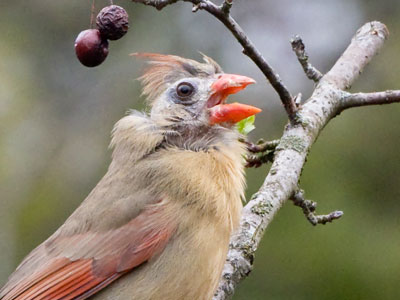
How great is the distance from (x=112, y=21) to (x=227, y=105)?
2.61ft

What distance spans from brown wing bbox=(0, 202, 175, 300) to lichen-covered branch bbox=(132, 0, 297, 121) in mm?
830

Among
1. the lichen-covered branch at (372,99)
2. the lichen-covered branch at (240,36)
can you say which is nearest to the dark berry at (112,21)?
the lichen-covered branch at (240,36)

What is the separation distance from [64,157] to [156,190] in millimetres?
3527

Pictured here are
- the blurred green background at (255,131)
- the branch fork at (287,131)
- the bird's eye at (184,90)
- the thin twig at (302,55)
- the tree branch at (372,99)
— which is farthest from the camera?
the blurred green background at (255,131)

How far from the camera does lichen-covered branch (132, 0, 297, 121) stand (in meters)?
3.59

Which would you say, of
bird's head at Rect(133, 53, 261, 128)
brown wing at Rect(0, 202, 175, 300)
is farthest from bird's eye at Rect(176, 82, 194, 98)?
brown wing at Rect(0, 202, 175, 300)

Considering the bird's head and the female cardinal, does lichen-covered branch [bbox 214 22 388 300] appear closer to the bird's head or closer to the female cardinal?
the female cardinal

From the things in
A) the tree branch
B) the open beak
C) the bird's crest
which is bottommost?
the tree branch

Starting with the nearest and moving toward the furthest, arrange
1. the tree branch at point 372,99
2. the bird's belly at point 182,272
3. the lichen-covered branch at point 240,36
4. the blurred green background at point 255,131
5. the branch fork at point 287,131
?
the lichen-covered branch at point 240,36 < the bird's belly at point 182,272 < the branch fork at point 287,131 < the tree branch at point 372,99 < the blurred green background at point 255,131

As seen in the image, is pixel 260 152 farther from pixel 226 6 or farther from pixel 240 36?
pixel 226 6

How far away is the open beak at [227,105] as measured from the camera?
14.4 feet

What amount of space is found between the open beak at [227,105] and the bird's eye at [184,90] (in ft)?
0.38

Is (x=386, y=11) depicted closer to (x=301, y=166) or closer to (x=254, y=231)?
A: (x=301, y=166)

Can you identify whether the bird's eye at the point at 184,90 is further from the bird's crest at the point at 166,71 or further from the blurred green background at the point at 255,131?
the blurred green background at the point at 255,131
